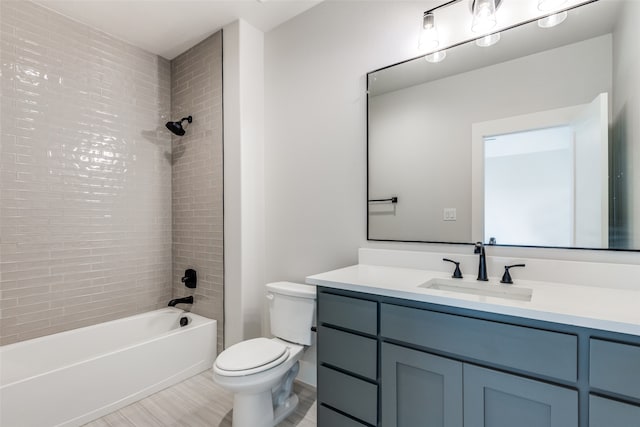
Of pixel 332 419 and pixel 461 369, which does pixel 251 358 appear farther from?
pixel 461 369

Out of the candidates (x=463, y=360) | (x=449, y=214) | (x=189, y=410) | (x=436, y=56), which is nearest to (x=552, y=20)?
(x=436, y=56)

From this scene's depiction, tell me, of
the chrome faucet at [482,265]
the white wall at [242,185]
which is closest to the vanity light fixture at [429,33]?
the chrome faucet at [482,265]

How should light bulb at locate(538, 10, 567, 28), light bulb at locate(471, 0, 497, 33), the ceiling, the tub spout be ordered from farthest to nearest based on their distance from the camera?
1. the tub spout
2. the ceiling
3. light bulb at locate(471, 0, 497, 33)
4. light bulb at locate(538, 10, 567, 28)

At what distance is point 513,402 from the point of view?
105cm

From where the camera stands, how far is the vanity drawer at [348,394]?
4.50 ft

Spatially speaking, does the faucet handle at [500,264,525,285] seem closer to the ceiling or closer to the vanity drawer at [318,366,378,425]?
the vanity drawer at [318,366,378,425]

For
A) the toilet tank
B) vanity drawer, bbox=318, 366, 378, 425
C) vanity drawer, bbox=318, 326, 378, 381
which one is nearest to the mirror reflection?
the toilet tank

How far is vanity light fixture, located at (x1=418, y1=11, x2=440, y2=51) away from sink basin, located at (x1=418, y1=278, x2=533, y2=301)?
1.33 meters

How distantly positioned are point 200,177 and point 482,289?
2329 millimetres

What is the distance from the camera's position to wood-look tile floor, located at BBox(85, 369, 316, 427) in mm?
1832

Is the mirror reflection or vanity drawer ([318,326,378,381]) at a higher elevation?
the mirror reflection

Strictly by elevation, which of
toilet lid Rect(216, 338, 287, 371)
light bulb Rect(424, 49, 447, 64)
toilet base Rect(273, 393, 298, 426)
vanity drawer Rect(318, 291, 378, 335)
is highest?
light bulb Rect(424, 49, 447, 64)

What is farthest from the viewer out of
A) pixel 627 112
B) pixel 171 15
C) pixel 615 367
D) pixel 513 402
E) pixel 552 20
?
pixel 171 15

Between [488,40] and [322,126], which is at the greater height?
[488,40]
